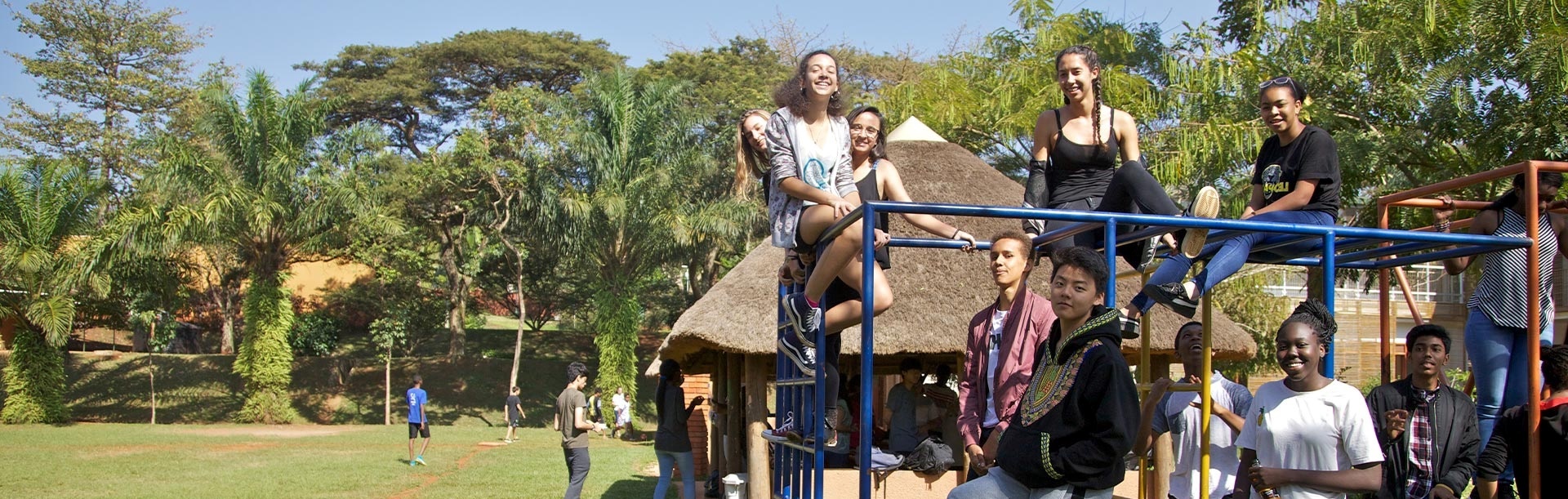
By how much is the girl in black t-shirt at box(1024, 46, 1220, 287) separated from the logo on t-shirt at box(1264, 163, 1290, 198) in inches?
16.5

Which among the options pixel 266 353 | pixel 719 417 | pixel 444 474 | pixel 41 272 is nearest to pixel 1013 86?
pixel 719 417

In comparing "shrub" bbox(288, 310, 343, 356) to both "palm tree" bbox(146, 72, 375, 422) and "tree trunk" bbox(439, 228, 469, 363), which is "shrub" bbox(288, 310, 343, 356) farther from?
"palm tree" bbox(146, 72, 375, 422)

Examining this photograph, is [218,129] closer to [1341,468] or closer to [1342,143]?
[1342,143]

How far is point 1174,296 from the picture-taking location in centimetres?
453

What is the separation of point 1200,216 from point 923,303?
8821mm

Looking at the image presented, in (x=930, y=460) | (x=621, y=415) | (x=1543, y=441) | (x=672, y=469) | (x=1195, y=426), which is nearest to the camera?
(x=1543, y=441)

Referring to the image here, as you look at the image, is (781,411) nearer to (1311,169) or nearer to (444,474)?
(1311,169)

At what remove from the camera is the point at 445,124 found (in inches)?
1731

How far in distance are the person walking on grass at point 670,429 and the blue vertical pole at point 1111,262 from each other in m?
7.19

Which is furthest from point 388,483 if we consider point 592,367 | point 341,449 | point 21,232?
point 592,367

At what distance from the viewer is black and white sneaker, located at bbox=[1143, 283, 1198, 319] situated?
453 centimetres

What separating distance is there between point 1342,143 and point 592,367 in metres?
29.5

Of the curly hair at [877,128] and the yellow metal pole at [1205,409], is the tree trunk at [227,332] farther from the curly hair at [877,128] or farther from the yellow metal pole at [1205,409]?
the yellow metal pole at [1205,409]

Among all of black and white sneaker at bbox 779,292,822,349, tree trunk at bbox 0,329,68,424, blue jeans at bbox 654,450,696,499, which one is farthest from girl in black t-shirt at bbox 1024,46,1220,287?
tree trunk at bbox 0,329,68,424
